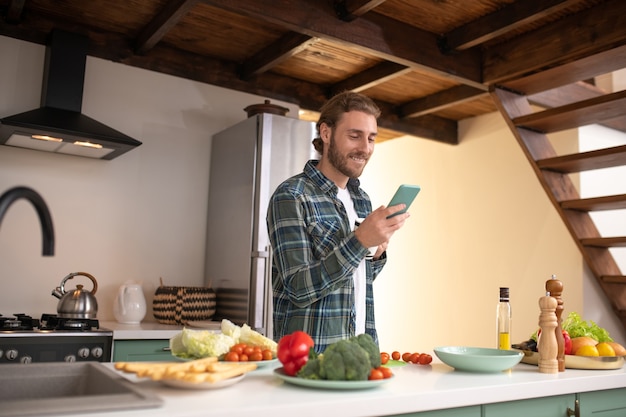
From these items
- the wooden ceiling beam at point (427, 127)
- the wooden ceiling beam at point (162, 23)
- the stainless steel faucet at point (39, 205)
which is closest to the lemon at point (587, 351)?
the stainless steel faucet at point (39, 205)

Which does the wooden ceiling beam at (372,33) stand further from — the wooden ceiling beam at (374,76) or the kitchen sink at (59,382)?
the kitchen sink at (59,382)

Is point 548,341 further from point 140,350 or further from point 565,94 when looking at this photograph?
point 565,94

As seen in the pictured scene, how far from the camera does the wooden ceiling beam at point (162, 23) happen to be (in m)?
2.88

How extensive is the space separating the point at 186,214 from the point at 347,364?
2659 millimetres

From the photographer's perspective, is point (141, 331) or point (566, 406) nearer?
point (566, 406)

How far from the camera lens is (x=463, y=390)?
1378 millimetres

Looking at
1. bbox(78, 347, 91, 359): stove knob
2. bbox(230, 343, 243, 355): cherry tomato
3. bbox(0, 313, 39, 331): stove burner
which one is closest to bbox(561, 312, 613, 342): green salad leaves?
bbox(230, 343, 243, 355): cherry tomato

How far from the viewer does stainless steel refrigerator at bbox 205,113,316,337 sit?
10.6ft

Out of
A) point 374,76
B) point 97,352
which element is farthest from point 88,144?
point 374,76

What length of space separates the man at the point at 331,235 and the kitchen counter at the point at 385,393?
0.34m

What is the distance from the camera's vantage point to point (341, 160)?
2.15 m

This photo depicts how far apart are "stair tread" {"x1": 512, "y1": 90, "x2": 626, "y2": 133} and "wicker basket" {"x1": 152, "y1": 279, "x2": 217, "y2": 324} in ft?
6.83

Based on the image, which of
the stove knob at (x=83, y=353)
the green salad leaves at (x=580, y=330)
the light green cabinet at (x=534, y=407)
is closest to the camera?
the light green cabinet at (x=534, y=407)

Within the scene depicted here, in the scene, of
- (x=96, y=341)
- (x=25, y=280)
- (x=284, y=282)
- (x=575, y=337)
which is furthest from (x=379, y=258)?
(x=25, y=280)
